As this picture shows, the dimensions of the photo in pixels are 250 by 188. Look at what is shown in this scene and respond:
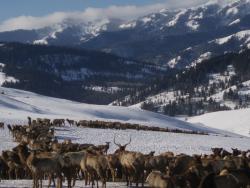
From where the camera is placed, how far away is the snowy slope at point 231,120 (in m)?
135

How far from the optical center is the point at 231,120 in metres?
148

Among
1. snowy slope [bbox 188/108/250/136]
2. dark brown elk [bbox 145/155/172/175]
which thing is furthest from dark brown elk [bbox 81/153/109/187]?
snowy slope [bbox 188/108/250/136]

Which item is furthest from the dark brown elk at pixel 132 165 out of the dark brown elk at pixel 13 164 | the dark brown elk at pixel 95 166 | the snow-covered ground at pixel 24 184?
the dark brown elk at pixel 13 164

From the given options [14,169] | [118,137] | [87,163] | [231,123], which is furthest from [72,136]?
[231,123]

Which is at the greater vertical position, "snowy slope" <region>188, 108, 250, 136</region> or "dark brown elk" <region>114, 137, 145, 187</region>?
"snowy slope" <region>188, 108, 250, 136</region>

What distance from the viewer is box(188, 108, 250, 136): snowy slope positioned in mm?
135400

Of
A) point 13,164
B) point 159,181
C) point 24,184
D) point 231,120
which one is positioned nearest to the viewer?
point 159,181

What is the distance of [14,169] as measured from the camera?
25562 mm

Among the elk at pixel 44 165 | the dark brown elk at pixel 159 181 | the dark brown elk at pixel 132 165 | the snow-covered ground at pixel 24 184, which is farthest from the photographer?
the dark brown elk at pixel 132 165

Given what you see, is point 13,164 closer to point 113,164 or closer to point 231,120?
point 113,164

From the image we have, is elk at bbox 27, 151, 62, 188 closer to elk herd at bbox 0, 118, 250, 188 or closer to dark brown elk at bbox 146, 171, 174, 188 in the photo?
elk herd at bbox 0, 118, 250, 188

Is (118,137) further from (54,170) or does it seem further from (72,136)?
(54,170)

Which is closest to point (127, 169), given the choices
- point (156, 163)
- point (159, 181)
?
point (156, 163)

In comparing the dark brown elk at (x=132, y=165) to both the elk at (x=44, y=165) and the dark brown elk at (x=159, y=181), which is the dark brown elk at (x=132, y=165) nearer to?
the elk at (x=44, y=165)
